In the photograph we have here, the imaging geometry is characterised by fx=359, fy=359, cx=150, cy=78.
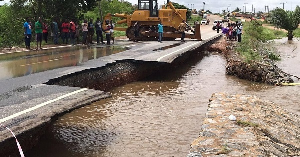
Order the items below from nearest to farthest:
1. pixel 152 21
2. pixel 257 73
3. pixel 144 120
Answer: pixel 144 120
pixel 257 73
pixel 152 21

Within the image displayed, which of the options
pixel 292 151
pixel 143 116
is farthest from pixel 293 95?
pixel 292 151

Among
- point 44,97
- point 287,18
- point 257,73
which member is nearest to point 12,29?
point 257,73

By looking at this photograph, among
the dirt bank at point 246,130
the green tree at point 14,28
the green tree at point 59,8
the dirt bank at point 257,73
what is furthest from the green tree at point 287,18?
the dirt bank at point 246,130

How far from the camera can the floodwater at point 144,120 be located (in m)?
7.09

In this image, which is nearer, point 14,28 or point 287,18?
point 14,28

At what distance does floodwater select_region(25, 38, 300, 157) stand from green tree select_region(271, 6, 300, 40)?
32058 mm

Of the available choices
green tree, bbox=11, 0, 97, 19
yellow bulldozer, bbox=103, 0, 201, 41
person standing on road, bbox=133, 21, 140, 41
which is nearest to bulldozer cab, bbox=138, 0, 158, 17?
yellow bulldozer, bbox=103, 0, 201, 41

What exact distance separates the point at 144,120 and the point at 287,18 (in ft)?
129

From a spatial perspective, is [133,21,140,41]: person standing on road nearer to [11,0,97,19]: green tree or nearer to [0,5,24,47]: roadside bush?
[11,0,97,19]: green tree

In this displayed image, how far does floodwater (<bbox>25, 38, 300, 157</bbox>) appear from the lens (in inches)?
279

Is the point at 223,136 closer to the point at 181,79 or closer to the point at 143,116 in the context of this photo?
the point at 143,116

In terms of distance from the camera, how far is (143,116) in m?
9.35

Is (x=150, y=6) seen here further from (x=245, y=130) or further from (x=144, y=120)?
(x=245, y=130)

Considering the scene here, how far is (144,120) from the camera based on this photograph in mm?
8977
